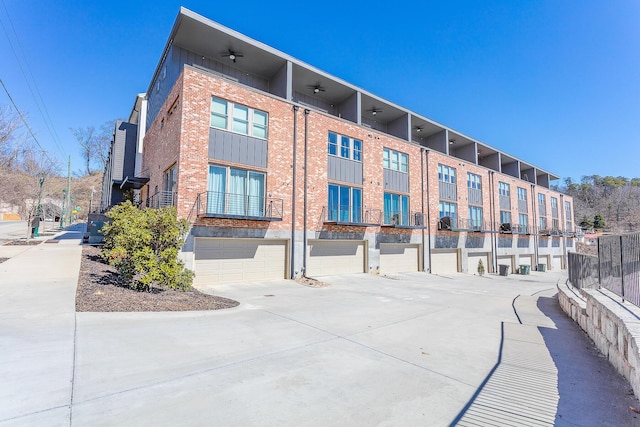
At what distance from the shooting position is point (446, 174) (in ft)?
81.9

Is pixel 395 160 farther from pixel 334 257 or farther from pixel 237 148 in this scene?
pixel 237 148

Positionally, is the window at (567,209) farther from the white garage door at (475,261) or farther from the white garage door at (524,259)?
the white garage door at (475,261)

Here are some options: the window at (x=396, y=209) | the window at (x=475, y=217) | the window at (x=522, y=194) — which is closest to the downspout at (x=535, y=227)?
the window at (x=522, y=194)

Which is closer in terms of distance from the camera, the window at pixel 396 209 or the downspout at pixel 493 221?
the window at pixel 396 209

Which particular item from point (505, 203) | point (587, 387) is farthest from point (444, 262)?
point (587, 387)

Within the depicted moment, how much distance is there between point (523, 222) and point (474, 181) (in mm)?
10005

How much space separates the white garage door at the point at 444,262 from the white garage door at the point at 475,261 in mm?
1884

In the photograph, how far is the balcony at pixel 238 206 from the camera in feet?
42.6

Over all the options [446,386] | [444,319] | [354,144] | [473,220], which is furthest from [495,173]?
[446,386]

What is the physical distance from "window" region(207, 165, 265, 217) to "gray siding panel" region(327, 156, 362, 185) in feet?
13.9

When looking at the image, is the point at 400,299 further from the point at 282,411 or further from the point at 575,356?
the point at 282,411

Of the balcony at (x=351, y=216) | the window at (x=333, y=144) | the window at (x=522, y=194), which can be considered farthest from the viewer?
the window at (x=522, y=194)

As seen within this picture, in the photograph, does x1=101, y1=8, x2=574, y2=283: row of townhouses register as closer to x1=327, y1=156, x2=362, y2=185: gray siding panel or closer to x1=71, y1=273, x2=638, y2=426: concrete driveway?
x1=327, y1=156, x2=362, y2=185: gray siding panel

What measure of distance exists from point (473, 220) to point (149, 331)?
26.3m
